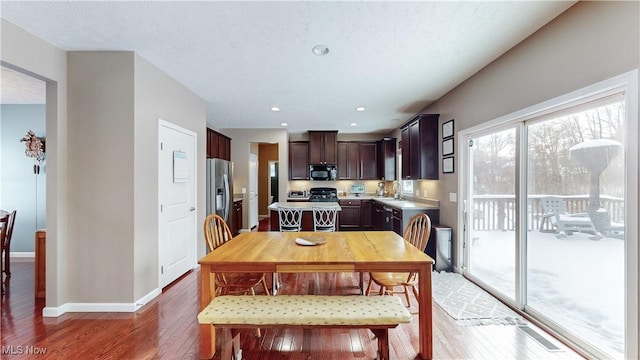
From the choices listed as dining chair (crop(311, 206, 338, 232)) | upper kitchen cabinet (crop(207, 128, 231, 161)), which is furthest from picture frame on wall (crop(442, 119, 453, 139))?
upper kitchen cabinet (crop(207, 128, 231, 161))

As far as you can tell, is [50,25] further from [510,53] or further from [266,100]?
[510,53]

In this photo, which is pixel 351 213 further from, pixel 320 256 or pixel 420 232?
pixel 320 256

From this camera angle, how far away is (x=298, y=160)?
716cm

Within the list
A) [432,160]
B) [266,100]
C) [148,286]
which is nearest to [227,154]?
[266,100]

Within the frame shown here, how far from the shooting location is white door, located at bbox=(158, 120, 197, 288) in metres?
3.24

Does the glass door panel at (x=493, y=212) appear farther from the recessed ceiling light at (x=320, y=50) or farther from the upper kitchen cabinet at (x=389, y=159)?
the upper kitchen cabinet at (x=389, y=159)

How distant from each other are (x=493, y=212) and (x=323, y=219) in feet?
7.29

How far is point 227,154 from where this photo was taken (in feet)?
21.5

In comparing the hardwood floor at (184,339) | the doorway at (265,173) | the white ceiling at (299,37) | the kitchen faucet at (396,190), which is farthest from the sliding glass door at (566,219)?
the doorway at (265,173)

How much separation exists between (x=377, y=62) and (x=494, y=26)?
Result: 3.51ft

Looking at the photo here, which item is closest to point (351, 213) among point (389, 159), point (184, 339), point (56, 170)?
point (389, 159)

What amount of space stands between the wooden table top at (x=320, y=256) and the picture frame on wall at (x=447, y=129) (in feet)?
7.17

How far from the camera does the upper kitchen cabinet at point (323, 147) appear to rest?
692 centimetres

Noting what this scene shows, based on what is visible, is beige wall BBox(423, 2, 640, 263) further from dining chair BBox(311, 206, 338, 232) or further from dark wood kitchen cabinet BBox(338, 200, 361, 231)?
dark wood kitchen cabinet BBox(338, 200, 361, 231)
